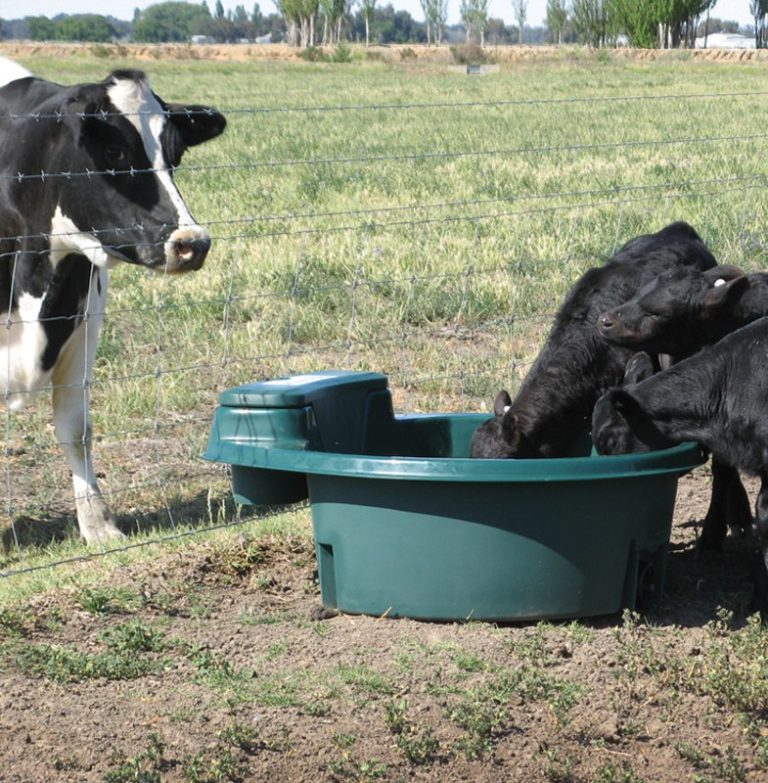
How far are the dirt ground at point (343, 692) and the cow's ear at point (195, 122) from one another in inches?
81.9

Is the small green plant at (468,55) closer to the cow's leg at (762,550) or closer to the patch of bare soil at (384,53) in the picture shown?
the patch of bare soil at (384,53)

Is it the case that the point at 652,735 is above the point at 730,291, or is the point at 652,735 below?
below

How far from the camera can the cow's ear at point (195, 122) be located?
6.01m

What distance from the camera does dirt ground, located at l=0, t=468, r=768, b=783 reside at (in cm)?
370

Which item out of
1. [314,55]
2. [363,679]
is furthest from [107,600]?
[314,55]

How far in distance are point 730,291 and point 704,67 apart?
182 feet

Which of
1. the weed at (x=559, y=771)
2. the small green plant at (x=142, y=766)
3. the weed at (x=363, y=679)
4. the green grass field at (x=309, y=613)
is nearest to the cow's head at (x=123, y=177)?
the green grass field at (x=309, y=613)

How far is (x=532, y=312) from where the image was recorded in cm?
931

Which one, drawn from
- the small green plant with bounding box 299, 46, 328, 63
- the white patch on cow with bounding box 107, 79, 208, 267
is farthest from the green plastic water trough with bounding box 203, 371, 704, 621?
the small green plant with bounding box 299, 46, 328, 63

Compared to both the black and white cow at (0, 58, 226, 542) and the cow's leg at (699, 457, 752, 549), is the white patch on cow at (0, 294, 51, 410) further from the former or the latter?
the cow's leg at (699, 457, 752, 549)

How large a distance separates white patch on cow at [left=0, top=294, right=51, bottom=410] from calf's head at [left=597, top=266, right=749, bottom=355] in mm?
2403

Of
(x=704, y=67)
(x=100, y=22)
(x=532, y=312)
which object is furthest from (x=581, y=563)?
(x=100, y=22)

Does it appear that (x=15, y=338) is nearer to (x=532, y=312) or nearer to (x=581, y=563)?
(x=581, y=563)

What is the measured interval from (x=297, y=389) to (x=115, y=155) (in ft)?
4.55
